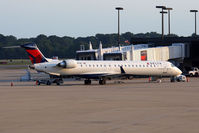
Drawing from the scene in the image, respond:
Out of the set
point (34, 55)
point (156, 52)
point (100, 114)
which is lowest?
point (100, 114)

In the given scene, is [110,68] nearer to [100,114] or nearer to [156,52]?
[156,52]

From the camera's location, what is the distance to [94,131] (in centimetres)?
1950

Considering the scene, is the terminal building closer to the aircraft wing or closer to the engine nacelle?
the aircraft wing

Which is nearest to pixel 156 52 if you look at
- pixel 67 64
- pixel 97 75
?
pixel 97 75

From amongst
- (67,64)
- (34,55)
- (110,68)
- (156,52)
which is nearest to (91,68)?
(110,68)

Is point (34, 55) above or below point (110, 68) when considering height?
above

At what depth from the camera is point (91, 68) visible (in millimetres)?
51375

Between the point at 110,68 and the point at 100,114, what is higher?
the point at 110,68

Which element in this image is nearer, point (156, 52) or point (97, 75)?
point (97, 75)

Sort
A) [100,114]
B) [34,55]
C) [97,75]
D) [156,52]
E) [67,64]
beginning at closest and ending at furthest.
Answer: [100,114]
[67,64]
[34,55]
[97,75]
[156,52]

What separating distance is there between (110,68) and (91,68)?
94.7 inches

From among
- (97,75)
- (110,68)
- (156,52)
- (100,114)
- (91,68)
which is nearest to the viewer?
(100,114)

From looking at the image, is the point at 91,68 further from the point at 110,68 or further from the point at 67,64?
the point at 67,64

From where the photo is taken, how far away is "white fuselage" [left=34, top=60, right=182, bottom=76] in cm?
4956
